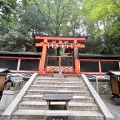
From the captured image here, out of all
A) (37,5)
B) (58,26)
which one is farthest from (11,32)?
(58,26)

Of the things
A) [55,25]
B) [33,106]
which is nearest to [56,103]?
[33,106]

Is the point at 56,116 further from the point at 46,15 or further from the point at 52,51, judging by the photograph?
the point at 46,15

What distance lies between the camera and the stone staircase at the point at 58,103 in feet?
16.5

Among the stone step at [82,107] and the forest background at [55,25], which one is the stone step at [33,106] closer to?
the stone step at [82,107]

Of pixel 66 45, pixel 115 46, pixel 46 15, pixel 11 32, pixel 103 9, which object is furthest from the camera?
pixel 46 15

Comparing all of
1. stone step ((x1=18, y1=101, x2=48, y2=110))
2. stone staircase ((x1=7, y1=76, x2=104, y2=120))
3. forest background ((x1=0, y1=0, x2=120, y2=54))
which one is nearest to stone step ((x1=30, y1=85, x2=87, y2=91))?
stone staircase ((x1=7, y1=76, x2=104, y2=120))

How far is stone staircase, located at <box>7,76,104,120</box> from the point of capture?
503cm

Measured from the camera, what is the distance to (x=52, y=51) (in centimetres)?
2008

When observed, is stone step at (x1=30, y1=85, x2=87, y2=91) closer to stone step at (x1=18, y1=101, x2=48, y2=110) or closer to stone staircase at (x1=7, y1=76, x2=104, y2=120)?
stone staircase at (x1=7, y1=76, x2=104, y2=120)

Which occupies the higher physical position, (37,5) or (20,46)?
(37,5)

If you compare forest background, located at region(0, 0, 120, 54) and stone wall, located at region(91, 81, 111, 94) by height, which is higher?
forest background, located at region(0, 0, 120, 54)

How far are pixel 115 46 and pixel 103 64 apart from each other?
3.43m

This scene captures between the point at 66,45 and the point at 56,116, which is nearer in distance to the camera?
the point at 56,116

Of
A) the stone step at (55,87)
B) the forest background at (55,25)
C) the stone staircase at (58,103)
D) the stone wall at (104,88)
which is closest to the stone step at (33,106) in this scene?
the stone staircase at (58,103)
